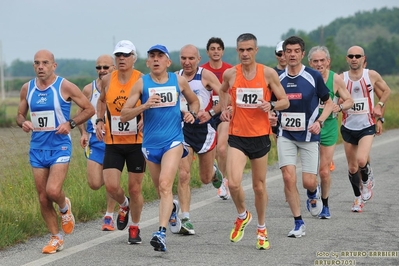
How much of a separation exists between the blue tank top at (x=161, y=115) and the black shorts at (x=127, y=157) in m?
0.48

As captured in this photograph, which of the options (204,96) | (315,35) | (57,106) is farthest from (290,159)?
(315,35)

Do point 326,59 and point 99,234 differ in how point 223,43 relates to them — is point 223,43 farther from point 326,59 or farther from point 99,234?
point 99,234

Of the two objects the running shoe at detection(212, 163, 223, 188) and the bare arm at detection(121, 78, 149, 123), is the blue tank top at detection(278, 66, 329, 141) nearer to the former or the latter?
the bare arm at detection(121, 78, 149, 123)

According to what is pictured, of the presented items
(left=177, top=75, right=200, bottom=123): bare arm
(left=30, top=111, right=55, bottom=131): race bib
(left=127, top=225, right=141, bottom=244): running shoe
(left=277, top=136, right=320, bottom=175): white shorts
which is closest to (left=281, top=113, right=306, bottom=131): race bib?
(left=277, top=136, right=320, bottom=175): white shorts

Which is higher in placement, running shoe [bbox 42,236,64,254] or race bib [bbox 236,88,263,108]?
race bib [bbox 236,88,263,108]

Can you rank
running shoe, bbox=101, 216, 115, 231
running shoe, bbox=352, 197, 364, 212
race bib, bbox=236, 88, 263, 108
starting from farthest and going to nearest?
running shoe, bbox=352, 197, 364, 212, running shoe, bbox=101, 216, 115, 231, race bib, bbox=236, 88, 263, 108

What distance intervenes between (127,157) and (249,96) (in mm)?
1515

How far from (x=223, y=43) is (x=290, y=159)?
4.09 m

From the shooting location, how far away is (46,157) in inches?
360

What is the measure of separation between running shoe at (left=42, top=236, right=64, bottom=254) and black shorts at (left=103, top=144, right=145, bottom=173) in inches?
42.5

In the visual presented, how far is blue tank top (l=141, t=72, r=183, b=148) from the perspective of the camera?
30.0 feet

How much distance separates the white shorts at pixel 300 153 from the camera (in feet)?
32.9

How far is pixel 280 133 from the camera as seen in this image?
10258mm

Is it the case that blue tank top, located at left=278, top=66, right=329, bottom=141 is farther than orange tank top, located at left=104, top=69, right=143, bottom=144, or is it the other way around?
blue tank top, located at left=278, top=66, right=329, bottom=141
